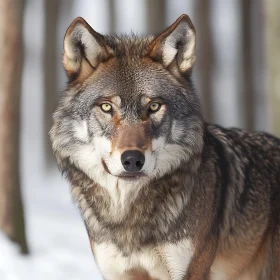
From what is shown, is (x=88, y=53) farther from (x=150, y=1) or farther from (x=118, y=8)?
(x=118, y=8)

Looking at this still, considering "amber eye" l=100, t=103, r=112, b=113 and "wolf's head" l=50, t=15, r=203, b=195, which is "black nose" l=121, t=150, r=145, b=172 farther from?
"amber eye" l=100, t=103, r=112, b=113

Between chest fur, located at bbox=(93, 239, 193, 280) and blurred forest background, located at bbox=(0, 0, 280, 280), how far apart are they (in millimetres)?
1578

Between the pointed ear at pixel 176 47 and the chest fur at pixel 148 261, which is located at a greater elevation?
the pointed ear at pixel 176 47

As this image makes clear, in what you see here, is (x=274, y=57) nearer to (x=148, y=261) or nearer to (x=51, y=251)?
(x=51, y=251)

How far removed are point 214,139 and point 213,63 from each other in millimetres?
13358

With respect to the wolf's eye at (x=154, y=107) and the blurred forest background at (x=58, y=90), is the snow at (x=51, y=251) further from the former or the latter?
the wolf's eye at (x=154, y=107)

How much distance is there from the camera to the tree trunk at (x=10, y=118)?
799 centimetres

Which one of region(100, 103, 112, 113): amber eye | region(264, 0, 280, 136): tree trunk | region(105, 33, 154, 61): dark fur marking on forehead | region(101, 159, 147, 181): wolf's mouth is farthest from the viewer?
region(264, 0, 280, 136): tree trunk

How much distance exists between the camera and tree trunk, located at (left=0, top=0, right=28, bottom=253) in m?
7.99

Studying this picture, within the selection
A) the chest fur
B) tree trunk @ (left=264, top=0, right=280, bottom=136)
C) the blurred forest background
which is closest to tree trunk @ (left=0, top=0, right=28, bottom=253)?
the blurred forest background

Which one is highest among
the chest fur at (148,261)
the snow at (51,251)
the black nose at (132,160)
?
the black nose at (132,160)

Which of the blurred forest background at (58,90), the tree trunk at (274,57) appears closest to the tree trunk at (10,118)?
the blurred forest background at (58,90)

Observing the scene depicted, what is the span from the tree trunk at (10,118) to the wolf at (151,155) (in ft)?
11.1

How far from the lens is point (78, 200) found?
485cm
